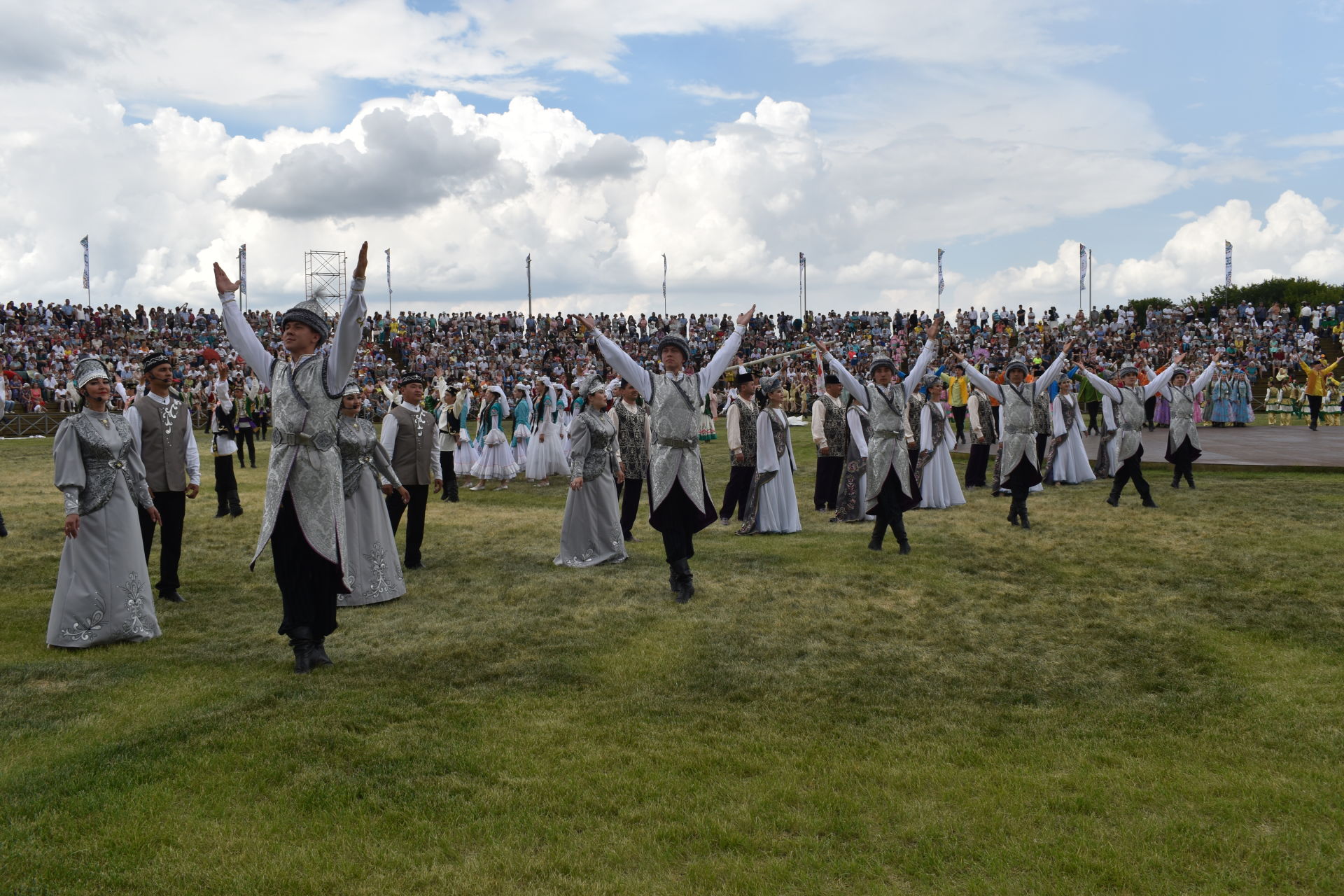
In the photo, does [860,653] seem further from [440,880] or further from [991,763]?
[440,880]

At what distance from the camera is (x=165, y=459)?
8180 mm

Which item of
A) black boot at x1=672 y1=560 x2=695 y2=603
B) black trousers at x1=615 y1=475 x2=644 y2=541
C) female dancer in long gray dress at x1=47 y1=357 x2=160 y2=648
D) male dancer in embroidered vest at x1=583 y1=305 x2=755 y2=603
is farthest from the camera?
black trousers at x1=615 y1=475 x2=644 y2=541

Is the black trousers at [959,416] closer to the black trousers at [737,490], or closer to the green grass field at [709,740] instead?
the black trousers at [737,490]

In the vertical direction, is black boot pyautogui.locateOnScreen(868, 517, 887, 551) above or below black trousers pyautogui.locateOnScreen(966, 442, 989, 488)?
below

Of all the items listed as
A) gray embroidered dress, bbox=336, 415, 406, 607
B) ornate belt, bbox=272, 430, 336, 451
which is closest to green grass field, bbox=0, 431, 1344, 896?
gray embroidered dress, bbox=336, 415, 406, 607

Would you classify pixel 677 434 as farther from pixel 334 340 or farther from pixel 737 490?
pixel 737 490

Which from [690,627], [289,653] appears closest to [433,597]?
[289,653]

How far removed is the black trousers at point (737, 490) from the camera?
473 inches

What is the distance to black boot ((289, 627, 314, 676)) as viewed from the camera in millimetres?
5668

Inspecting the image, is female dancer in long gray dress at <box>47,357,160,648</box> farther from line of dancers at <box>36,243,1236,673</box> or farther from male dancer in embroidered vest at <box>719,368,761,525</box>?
male dancer in embroidered vest at <box>719,368,761,525</box>

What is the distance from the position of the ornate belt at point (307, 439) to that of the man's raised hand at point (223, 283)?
85 cm

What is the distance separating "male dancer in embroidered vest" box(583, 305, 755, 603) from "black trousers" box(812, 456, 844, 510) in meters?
5.61

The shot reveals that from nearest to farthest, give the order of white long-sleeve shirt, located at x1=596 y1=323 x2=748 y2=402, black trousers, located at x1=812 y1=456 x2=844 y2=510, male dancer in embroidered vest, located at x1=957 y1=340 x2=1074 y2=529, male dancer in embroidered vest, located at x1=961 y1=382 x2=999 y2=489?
1. white long-sleeve shirt, located at x1=596 y1=323 x2=748 y2=402
2. male dancer in embroidered vest, located at x1=957 y1=340 x2=1074 y2=529
3. black trousers, located at x1=812 y1=456 x2=844 y2=510
4. male dancer in embroidered vest, located at x1=961 y1=382 x2=999 y2=489

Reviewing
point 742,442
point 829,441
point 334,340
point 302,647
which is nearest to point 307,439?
point 334,340
